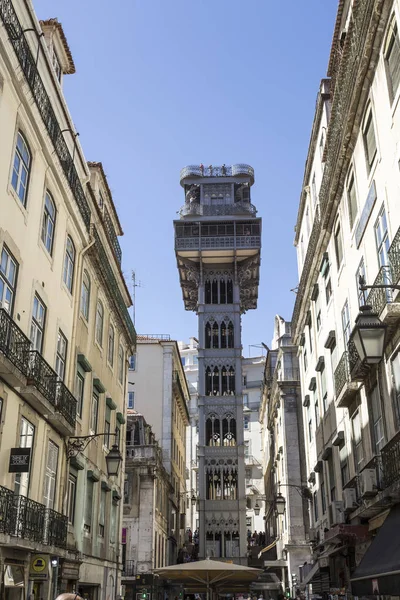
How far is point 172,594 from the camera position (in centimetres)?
4653

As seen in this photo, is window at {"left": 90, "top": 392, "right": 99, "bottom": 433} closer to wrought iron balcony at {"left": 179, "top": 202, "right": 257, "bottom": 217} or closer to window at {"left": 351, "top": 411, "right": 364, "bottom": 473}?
window at {"left": 351, "top": 411, "right": 364, "bottom": 473}

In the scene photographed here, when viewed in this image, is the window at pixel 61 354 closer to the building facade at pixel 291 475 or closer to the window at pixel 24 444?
A: the window at pixel 24 444

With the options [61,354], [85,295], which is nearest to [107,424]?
[85,295]

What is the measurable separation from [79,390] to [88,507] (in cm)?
375

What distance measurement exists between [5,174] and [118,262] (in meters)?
12.5

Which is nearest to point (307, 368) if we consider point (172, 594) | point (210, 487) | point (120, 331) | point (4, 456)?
point (120, 331)

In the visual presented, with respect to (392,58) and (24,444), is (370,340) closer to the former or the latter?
(392,58)

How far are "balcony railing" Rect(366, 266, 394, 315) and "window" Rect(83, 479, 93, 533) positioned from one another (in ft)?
35.9

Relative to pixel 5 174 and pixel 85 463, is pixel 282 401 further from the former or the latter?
pixel 5 174

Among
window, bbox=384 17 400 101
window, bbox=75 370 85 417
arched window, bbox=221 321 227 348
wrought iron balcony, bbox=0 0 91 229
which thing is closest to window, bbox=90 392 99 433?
window, bbox=75 370 85 417

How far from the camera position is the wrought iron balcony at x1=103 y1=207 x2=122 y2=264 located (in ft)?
79.5

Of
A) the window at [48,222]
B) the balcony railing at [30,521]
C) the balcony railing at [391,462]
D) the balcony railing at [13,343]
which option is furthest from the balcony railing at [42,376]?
the balcony railing at [391,462]

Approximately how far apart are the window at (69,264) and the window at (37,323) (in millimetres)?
2507

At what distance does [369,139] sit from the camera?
1564 cm
